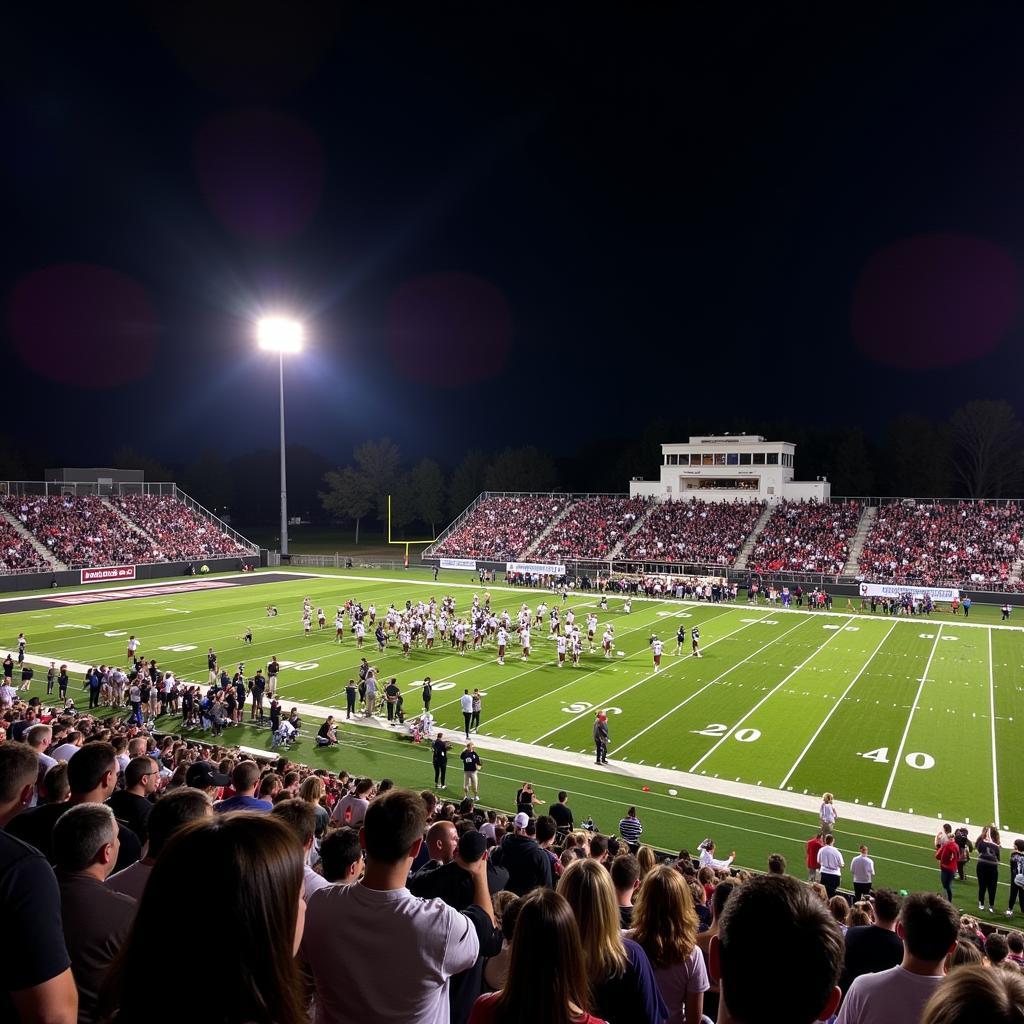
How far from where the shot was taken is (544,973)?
2.47 metres

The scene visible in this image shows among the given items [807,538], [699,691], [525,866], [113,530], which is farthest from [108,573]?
[525,866]

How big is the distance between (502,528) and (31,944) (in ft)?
197

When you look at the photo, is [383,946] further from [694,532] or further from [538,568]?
[694,532]

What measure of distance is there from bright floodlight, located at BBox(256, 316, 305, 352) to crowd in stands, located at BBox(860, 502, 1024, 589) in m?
41.9

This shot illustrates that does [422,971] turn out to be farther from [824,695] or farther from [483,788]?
[824,695]

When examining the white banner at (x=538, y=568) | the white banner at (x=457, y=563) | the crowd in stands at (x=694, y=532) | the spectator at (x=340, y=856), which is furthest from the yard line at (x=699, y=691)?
the white banner at (x=457, y=563)

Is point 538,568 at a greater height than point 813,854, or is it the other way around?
point 538,568

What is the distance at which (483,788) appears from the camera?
16.3 metres

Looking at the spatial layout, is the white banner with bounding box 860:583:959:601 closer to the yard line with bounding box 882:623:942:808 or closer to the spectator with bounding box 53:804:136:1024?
the yard line with bounding box 882:623:942:808

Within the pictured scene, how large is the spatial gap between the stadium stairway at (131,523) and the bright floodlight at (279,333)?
607 inches

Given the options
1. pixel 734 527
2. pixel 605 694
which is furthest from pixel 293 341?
pixel 605 694

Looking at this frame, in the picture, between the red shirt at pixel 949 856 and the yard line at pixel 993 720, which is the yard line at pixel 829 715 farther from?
the red shirt at pixel 949 856

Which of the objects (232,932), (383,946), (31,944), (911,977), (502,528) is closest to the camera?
(232,932)

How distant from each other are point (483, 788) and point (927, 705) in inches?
530
